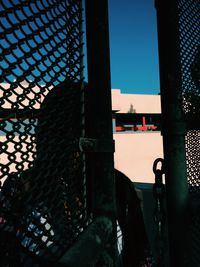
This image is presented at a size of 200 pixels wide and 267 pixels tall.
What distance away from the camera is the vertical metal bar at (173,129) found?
5.59 feet

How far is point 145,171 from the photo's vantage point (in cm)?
1541

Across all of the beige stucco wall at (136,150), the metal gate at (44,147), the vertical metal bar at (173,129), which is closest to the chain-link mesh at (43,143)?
the metal gate at (44,147)

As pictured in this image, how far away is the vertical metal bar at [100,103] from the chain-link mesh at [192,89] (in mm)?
1053

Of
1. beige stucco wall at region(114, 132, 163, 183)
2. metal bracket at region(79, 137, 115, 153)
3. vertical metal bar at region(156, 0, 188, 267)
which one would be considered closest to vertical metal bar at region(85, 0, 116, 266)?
metal bracket at region(79, 137, 115, 153)

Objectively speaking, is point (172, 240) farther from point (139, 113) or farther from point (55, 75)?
point (139, 113)

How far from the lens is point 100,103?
3.78ft

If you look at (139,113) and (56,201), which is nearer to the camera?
(56,201)

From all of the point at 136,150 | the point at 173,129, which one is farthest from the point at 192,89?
the point at 136,150

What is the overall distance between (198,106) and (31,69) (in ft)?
5.90

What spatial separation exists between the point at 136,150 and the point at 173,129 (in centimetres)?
1926

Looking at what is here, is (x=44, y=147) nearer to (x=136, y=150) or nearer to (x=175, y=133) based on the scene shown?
(x=175, y=133)

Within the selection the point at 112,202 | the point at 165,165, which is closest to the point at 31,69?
the point at 112,202

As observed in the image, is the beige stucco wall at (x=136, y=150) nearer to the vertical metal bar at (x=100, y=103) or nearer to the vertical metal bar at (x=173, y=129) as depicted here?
the vertical metal bar at (x=173, y=129)

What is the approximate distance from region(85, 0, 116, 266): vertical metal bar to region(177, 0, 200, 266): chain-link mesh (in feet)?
3.45
